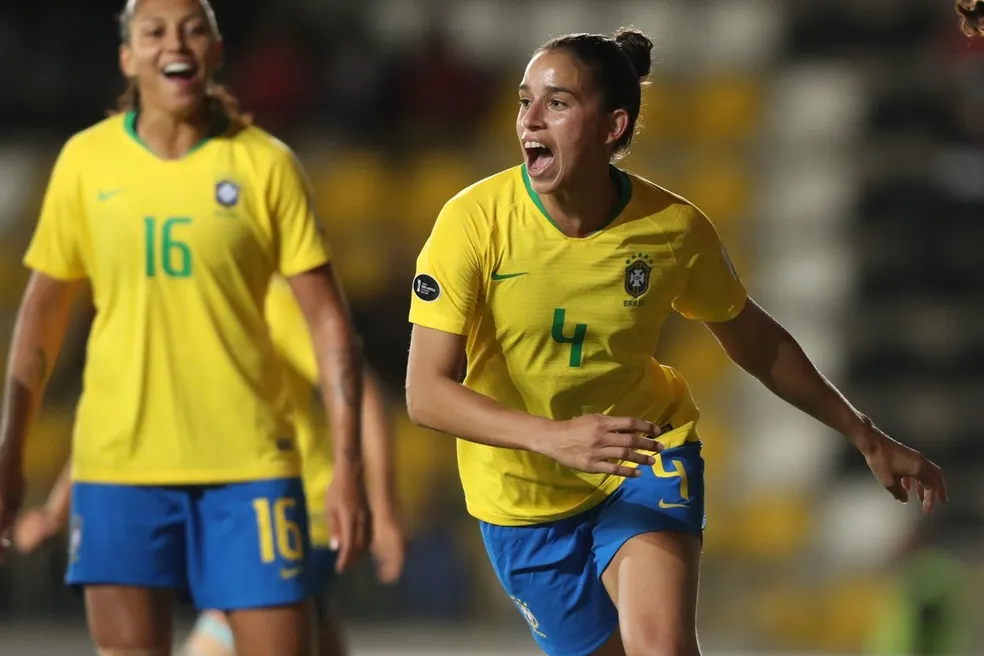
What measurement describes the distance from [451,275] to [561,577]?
31.1 inches

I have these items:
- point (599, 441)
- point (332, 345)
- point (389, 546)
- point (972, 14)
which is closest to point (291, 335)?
point (389, 546)

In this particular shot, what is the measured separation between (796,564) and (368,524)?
530cm

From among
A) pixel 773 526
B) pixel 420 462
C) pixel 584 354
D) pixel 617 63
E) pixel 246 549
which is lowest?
pixel 773 526

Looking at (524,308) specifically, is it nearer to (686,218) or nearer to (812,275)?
(686,218)

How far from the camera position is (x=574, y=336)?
11.8ft

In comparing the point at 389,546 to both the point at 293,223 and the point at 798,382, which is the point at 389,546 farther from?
the point at 798,382

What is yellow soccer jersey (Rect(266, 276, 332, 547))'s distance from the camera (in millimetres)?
4777

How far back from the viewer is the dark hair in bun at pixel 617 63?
139 inches

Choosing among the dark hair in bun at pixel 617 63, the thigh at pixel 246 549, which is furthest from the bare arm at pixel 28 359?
the dark hair in bun at pixel 617 63

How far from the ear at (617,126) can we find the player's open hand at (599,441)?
2.42ft

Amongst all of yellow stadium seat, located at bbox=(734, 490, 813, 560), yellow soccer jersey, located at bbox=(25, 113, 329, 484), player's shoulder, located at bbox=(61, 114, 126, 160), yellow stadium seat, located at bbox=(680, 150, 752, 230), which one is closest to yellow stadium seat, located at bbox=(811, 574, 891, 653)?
yellow stadium seat, located at bbox=(734, 490, 813, 560)

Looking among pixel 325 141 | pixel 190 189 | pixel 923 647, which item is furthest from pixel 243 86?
pixel 190 189

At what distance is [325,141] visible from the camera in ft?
33.7

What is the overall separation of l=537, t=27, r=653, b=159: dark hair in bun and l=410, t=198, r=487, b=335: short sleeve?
0.39m
